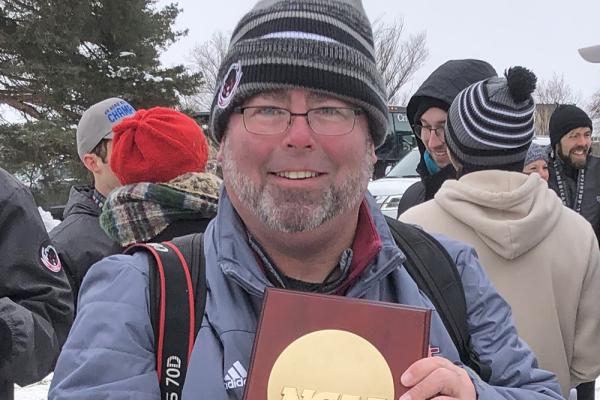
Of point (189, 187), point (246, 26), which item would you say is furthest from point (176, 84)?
point (246, 26)

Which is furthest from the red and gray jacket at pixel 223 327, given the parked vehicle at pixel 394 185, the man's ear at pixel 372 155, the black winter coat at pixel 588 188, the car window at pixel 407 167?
the car window at pixel 407 167

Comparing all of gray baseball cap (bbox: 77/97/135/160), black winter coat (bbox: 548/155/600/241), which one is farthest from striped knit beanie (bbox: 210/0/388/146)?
black winter coat (bbox: 548/155/600/241)

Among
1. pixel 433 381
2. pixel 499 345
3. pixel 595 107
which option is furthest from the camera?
pixel 595 107

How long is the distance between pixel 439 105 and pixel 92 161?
175 centimetres

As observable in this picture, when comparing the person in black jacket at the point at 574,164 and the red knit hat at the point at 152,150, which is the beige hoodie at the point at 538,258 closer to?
the red knit hat at the point at 152,150

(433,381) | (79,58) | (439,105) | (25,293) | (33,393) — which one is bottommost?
(33,393)

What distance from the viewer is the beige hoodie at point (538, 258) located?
2.14m

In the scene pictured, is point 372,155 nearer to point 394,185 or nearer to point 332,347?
point 332,347

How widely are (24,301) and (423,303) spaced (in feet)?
4.71

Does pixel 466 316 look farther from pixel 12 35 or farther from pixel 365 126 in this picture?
pixel 12 35

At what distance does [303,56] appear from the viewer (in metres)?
1.38

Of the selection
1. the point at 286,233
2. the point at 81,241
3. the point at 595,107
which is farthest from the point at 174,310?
the point at 595,107

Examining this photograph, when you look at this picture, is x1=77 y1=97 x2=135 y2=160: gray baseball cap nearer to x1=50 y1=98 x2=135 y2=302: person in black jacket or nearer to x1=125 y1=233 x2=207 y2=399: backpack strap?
x1=50 y1=98 x2=135 y2=302: person in black jacket

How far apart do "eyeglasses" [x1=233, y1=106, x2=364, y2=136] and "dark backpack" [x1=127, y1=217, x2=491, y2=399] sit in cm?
28
